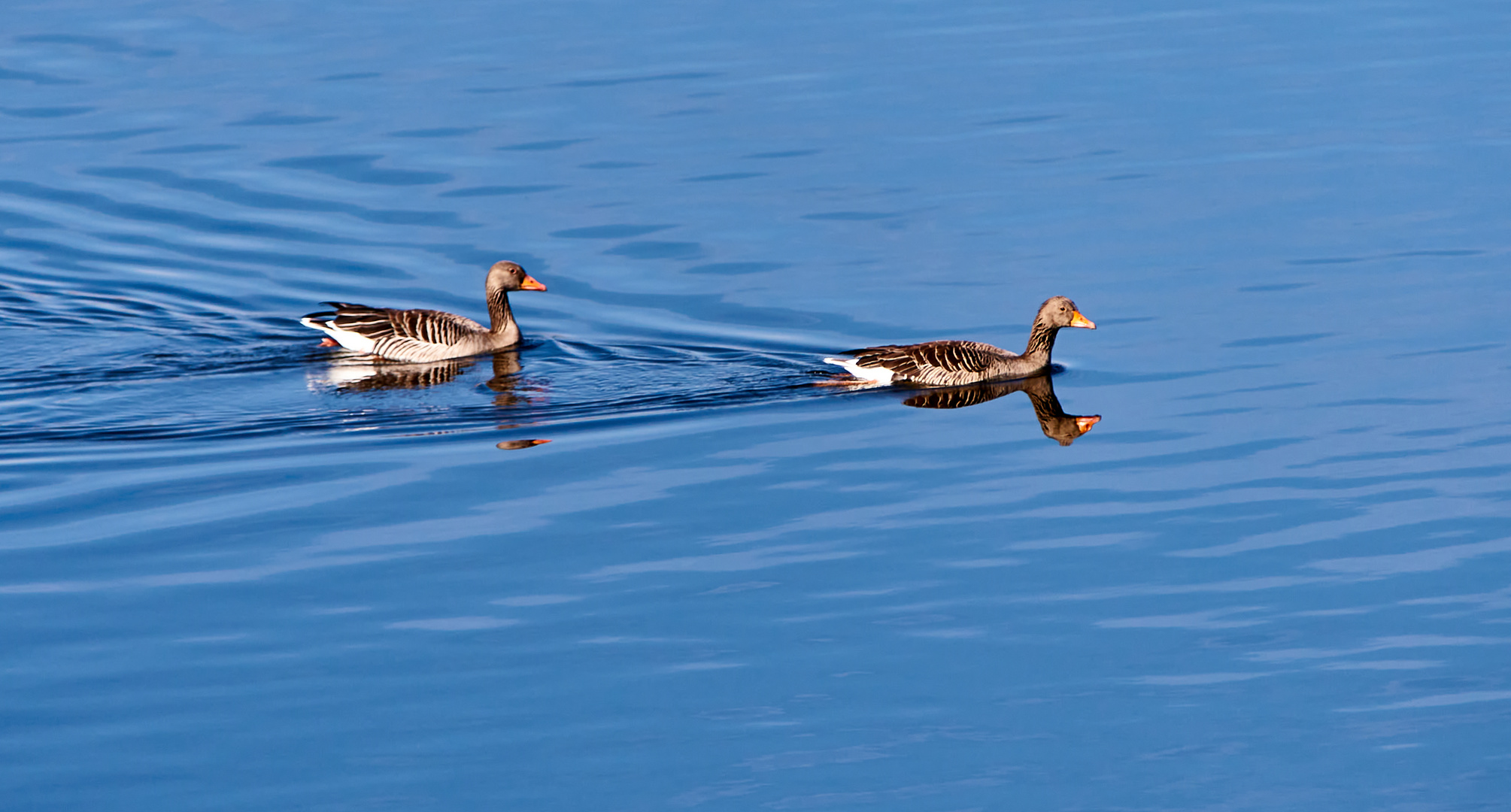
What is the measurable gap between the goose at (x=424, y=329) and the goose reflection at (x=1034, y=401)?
468 cm

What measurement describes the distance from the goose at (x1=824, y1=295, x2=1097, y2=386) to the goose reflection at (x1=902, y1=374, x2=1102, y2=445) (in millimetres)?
94

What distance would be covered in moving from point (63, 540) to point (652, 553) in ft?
13.0

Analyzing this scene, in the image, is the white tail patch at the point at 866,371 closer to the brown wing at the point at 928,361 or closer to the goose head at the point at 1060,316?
the brown wing at the point at 928,361

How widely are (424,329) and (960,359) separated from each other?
5.37 meters

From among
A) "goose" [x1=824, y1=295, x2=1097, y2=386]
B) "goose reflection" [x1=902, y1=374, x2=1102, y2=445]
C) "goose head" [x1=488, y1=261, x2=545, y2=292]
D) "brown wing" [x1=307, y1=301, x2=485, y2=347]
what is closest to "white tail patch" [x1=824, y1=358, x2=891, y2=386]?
"goose" [x1=824, y1=295, x2=1097, y2=386]

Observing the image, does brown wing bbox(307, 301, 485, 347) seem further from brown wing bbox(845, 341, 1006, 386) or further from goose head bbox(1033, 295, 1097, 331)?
goose head bbox(1033, 295, 1097, 331)

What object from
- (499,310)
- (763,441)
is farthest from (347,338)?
(763,441)

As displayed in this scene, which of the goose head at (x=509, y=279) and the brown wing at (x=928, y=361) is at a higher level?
the goose head at (x=509, y=279)

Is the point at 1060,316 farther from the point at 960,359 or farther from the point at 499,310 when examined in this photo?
the point at 499,310

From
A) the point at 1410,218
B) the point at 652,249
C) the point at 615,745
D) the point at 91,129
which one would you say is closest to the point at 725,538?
the point at 615,745

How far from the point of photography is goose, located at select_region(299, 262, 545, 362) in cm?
1866

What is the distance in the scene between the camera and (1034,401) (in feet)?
56.1

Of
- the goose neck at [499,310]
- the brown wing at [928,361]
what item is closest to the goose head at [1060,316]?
the brown wing at [928,361]

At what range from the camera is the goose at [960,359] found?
672 inches
